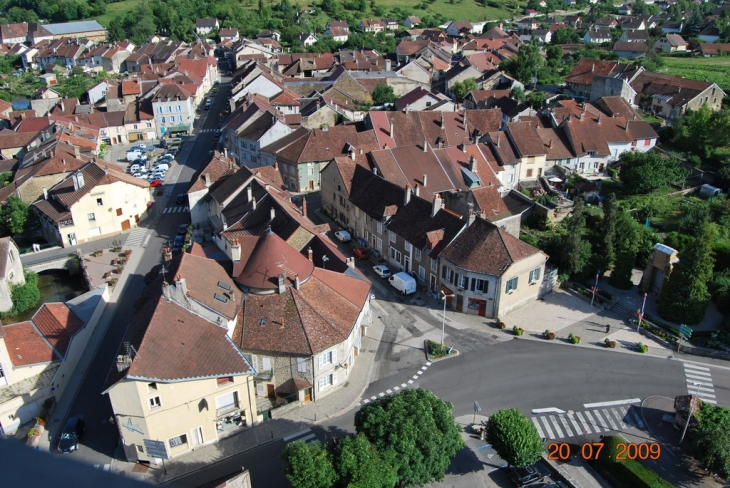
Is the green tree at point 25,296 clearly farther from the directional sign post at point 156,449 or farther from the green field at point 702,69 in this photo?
the green field at point 702,69

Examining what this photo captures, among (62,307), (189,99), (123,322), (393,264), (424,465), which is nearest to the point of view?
(424,465)

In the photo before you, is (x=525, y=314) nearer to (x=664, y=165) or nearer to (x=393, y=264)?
(x=393, y=264)

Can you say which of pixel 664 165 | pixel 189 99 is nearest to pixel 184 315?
pixel 664 165

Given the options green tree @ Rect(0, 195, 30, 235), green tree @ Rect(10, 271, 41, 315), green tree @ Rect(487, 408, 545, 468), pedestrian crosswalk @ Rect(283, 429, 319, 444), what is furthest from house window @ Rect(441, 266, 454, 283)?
green tree @ Rect(0, 195, 30, 235)

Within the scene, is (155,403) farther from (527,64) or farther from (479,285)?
(527,64)

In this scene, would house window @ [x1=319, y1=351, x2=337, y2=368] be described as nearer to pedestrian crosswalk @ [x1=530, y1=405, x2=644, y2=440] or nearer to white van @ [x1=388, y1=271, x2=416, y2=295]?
pedestrian crosswalk @ [x1=530, y1=405, x2=644, y2=440]

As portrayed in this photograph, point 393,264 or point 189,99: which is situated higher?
point 189,99
